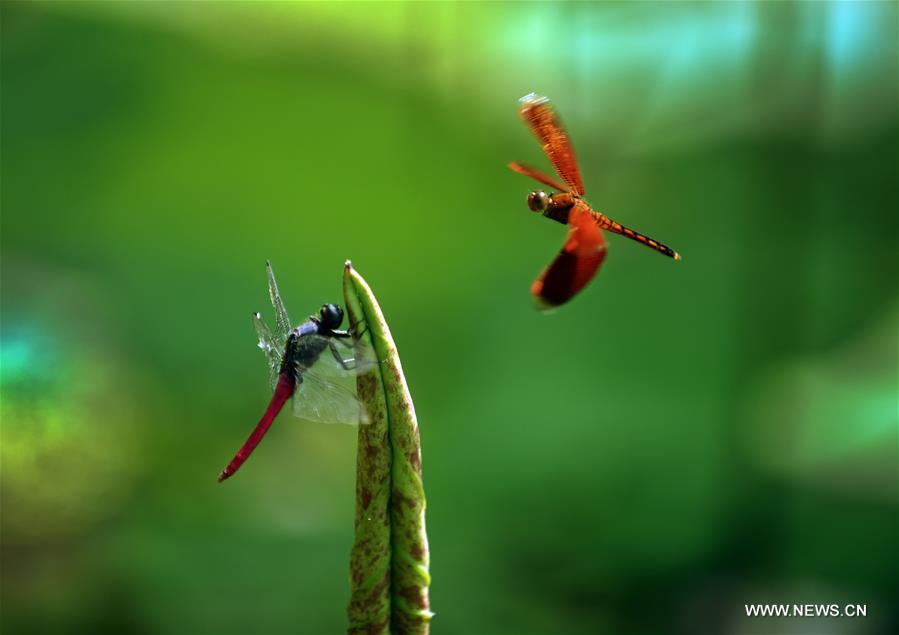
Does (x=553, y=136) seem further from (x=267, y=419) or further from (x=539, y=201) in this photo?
(x=267, y=419)

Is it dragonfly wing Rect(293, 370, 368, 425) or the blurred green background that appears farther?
the blurred green background

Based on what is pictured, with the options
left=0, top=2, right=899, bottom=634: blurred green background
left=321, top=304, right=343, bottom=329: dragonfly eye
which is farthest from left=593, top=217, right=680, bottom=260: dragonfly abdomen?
left=0, top=2, right=899, bottom=634: blurred green background

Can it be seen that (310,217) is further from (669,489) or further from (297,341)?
(297,341)

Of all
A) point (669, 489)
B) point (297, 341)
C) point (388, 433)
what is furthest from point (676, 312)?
point (388, 433)

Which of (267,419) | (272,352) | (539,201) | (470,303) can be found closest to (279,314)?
(272,352)

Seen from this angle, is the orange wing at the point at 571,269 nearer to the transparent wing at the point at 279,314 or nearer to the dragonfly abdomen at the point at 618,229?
the dragonfly abdomen at the point at 618,229

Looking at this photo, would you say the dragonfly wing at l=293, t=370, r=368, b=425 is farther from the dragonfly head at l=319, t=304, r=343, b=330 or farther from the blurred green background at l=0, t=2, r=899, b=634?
the blurred green background at l=0, t=2, r=899, b=634

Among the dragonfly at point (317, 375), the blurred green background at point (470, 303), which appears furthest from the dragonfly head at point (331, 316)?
the blurred green background at point (470, 303)
